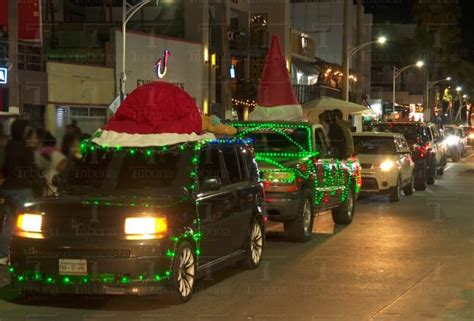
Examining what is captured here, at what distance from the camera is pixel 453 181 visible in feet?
87.9

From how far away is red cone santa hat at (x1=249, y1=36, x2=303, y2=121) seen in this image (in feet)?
65.7

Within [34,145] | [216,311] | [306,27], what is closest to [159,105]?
[34,145]

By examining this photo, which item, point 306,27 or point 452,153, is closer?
point 452,153

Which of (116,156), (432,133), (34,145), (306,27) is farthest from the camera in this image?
(306,27)

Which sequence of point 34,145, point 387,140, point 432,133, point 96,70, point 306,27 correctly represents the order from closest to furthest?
point 34,145
point 387,140
point 432,133
point 96,70
point 306,27

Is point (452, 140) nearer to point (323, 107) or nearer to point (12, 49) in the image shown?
point (323, 107)

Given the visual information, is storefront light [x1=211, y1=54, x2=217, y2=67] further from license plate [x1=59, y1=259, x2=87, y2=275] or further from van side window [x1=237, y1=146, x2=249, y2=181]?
license plate [x1=59, y1=259, x2=87, y2=275]

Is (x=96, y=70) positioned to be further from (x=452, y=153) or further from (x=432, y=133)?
(x=452, y=153)

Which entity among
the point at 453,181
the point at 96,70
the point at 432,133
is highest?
the point at 96,70

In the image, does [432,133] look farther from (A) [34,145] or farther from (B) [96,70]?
(A) [34,145]

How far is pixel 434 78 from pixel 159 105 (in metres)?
70.3

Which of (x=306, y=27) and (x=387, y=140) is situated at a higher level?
(x=306, y=27)

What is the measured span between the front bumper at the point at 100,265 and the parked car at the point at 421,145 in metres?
16.7

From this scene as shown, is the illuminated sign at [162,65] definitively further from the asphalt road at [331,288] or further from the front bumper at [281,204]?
the front bumper at [281,204]
